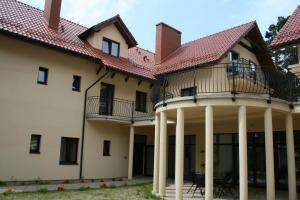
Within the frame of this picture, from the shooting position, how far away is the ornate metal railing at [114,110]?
16.8 metres

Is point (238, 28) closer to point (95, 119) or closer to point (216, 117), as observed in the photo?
point (216, 117)

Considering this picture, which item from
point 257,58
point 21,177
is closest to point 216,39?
point 257,58

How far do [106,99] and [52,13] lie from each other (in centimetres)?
540

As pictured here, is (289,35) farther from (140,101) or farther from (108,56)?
(108,56)

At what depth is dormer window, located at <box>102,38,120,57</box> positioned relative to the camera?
743 inches

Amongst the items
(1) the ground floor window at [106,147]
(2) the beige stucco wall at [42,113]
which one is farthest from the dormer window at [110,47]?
(1) the ground floor window at [106,147]

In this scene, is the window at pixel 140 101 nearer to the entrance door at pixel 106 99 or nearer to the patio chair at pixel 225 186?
the entrance door at pixel 106 99

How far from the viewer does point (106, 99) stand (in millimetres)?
17938

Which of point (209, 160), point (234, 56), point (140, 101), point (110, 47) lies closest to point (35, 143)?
point (140, 101)

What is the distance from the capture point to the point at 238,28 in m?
19.3

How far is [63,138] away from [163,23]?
10.2 metres

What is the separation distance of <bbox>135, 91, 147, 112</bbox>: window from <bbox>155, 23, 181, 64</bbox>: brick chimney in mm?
2559

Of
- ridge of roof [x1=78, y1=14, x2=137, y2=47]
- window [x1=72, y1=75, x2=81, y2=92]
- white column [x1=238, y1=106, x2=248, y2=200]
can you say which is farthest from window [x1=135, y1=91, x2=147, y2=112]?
white column [x1=238, y1=106, x2=248, y2=200]

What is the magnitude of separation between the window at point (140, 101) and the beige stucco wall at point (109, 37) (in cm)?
252
